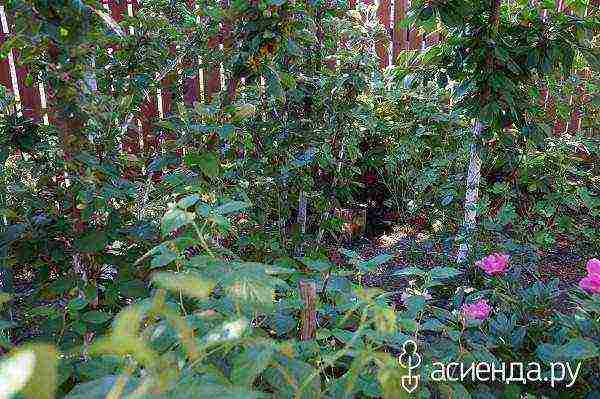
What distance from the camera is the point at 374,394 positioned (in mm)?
723

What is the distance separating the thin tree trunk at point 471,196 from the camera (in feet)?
6.76

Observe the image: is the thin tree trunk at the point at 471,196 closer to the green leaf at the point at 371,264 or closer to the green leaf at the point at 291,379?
the green leaf at the point at 371,264

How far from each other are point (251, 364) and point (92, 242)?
3.17ft

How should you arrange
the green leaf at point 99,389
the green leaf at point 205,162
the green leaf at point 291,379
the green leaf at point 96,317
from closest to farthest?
1. the green leaf at point 99,389
2. the green leaf at point 291,379
3. the green leaf at point 96,317
4. the green leaf at point 205,162

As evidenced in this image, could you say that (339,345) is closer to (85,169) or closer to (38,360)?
(38,360)

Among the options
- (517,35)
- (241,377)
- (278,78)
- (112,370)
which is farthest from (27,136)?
(517,35)

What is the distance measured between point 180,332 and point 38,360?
0.51 ft

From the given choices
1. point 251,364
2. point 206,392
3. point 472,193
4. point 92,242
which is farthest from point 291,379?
point 472,193

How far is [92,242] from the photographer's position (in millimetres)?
1415

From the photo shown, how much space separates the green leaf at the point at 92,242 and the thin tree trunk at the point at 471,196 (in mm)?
1359

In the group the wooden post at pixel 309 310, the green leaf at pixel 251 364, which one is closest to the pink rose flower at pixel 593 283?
the wooden post at pixel 309 310

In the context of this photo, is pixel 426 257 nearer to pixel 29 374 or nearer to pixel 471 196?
pixel 471 196

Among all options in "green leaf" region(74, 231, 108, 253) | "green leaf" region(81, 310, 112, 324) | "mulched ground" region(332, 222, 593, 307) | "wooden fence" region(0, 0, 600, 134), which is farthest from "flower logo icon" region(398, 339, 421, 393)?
"wooden fence" region(0, 0, 600, 134)

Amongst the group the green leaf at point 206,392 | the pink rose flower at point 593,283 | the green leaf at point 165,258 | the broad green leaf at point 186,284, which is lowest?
the pink rose flower at point 593,283
